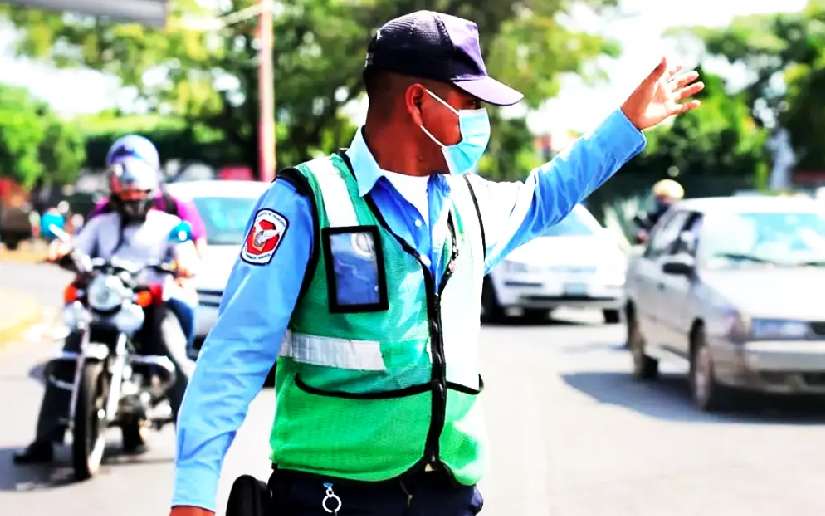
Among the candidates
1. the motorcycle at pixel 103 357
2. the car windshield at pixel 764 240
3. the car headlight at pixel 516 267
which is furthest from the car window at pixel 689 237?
the car headlight at pixel 516 267

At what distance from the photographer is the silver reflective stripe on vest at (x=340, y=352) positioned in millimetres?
3240

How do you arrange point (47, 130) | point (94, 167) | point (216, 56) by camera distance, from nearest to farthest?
point (216, 56) < point (94, 167) < point (47, 130)

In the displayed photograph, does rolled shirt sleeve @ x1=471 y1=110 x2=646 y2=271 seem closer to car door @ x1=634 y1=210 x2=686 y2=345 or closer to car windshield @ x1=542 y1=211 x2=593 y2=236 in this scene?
car door @ x1=634 y1=210 x2=686 y2=345

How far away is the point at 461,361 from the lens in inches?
131

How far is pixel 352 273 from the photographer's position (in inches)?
128

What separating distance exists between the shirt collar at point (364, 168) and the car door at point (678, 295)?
9.56 meters

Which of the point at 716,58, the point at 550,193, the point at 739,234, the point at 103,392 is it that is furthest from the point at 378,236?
the point at 716,58

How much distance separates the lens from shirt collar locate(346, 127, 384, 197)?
329cm

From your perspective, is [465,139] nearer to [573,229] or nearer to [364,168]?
[364,168]

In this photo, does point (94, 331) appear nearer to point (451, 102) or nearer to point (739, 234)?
point (739, 234)

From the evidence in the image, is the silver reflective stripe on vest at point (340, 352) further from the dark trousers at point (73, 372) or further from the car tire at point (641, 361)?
the car tire at point (641, 361)

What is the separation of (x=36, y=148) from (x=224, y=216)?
98.2m

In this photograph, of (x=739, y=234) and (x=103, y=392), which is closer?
(x=103, y=392)

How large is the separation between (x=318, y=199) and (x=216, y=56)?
4944 cm
